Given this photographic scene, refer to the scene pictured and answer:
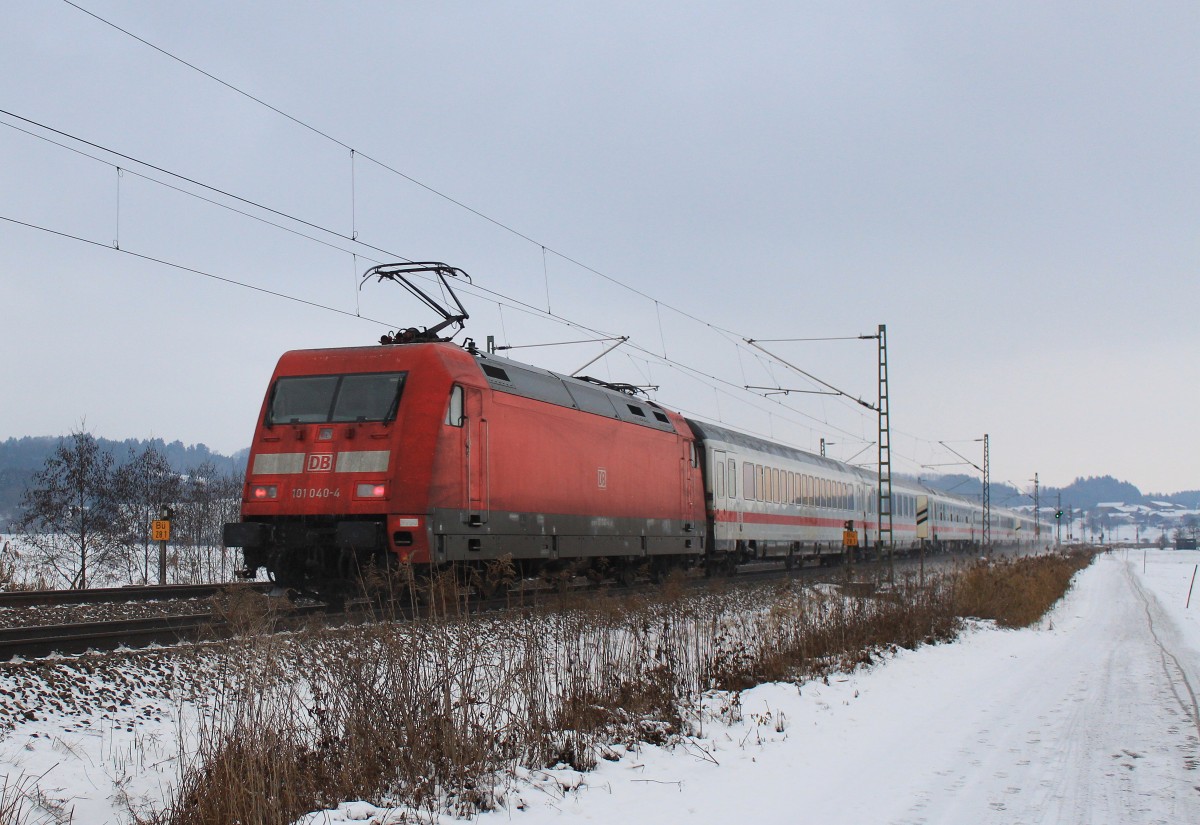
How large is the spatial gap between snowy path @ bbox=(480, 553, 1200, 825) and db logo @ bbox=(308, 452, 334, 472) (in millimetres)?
6522

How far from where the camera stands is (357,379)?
559 inches

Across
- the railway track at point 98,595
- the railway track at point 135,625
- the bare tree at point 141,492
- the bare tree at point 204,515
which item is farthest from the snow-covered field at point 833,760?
the bare tree at point 141,492

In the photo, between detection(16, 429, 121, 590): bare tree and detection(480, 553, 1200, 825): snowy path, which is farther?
detection(16, 429, 121, 590): bare tree

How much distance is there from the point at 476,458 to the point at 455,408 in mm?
810

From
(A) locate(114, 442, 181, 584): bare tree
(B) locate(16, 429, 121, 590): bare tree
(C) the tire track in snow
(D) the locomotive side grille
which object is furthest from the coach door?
(A) locate(114, 442, 181, 584): bare tree

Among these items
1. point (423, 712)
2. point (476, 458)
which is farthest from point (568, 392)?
point (423, 712)

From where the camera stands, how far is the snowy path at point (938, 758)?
250 inches

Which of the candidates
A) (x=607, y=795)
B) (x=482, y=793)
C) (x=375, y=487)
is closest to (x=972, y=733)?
(x=607, y=795)

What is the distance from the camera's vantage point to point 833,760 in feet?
25.7

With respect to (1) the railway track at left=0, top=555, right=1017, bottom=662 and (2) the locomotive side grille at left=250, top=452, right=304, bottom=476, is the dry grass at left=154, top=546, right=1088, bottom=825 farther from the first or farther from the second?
(2) the locomotive side grille at left=250, top=452, right=304, bottom=476

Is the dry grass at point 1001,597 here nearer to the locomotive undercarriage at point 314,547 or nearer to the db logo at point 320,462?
the locomotive undercarriage at point 314,547

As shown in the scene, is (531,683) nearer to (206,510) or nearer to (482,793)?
(482,793)

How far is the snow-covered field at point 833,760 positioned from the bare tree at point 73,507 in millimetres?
23938

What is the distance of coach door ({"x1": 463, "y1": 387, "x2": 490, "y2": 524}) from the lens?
14055 mm
